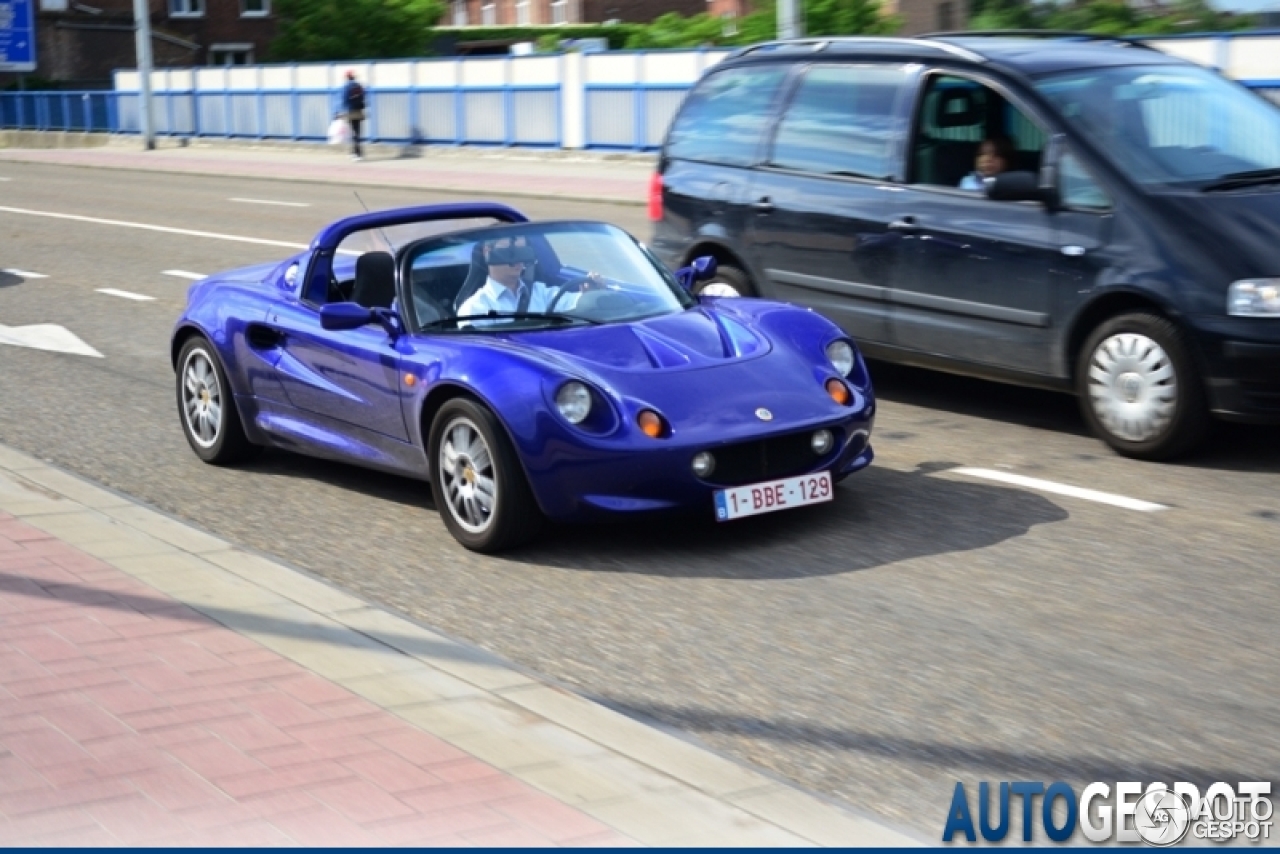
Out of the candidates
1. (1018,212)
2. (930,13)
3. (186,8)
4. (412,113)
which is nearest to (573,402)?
(1018,212)

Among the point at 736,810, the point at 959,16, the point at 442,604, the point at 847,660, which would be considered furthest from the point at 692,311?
the point at 959,16

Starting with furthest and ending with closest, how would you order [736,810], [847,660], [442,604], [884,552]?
1. [884,552]
2. [442,604]
3. [847,660]
4. [736,810]

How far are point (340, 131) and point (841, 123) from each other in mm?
31070

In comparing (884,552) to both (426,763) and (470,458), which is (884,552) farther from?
(426,763)

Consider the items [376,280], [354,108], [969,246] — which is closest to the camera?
[376,280]

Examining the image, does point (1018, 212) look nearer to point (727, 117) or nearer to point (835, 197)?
point (835, 197)

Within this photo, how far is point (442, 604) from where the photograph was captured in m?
6.47

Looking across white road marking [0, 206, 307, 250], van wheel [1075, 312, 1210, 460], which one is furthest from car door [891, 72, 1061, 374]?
white road marking [0, 206, 307, 250]

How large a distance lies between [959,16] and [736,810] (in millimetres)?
60117

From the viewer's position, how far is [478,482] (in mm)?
7051

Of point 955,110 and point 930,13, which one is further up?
point 930,13

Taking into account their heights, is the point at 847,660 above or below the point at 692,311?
below

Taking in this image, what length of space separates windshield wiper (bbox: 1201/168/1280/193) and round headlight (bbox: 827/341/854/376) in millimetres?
1978

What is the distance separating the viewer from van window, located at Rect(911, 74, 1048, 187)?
912 cm
